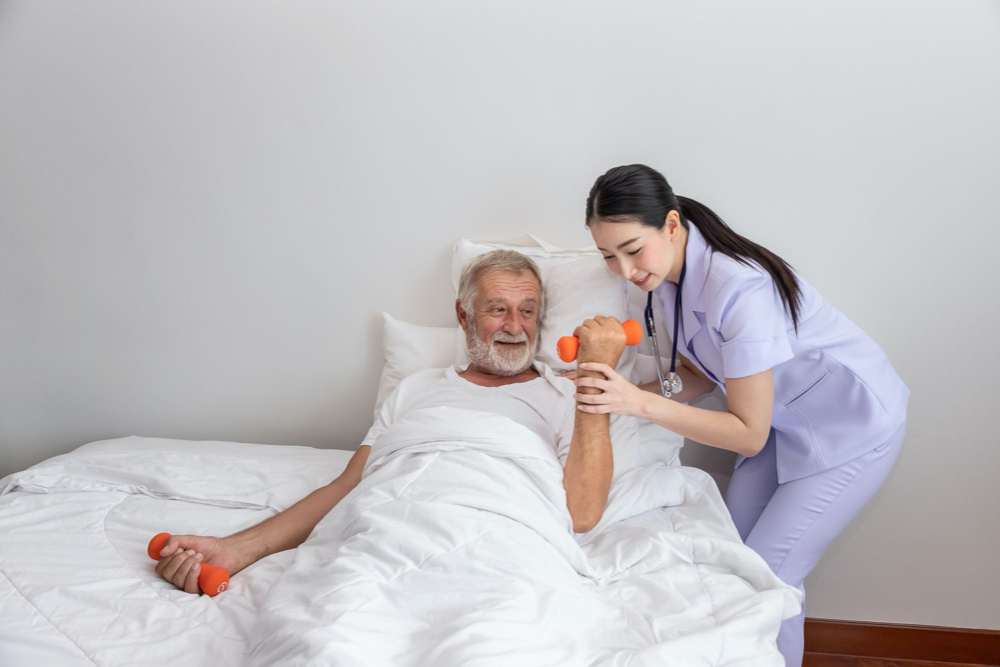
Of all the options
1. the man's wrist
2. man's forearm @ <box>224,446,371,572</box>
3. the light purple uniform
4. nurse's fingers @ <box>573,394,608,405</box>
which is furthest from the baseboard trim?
the man's wrist

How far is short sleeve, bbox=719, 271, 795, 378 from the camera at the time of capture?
1.29 meters

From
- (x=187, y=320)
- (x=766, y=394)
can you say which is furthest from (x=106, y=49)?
(x=766, y=394)

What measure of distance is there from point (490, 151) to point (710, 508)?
1.14m

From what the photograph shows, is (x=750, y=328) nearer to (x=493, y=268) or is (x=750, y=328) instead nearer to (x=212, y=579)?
(x=493, y=268)

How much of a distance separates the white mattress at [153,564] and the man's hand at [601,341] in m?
0.36

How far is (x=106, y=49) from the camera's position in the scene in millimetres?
1957

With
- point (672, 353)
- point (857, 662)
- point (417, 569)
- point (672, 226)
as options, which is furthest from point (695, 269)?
point (857, 662)

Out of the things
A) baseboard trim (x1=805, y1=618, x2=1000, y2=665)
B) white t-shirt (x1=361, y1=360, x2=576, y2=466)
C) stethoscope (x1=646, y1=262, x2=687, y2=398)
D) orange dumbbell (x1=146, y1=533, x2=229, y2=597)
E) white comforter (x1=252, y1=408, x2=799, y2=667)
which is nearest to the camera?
white comforter (x1=252, y1=408, x2=799, y2=667)

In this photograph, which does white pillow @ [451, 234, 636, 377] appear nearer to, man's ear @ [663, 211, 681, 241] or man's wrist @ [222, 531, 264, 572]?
man's ear @ [663, 211, 681, 241]

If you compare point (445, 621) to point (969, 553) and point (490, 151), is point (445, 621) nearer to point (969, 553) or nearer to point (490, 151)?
point (490, 151)

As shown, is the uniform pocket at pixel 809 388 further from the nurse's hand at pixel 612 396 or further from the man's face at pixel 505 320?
the man's face at pixel 505 320

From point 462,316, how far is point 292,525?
0.71 metres

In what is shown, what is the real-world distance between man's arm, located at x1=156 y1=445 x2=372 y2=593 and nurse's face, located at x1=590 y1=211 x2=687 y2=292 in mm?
812

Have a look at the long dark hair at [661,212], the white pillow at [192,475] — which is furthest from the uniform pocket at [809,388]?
the white pillow at [192,475]
